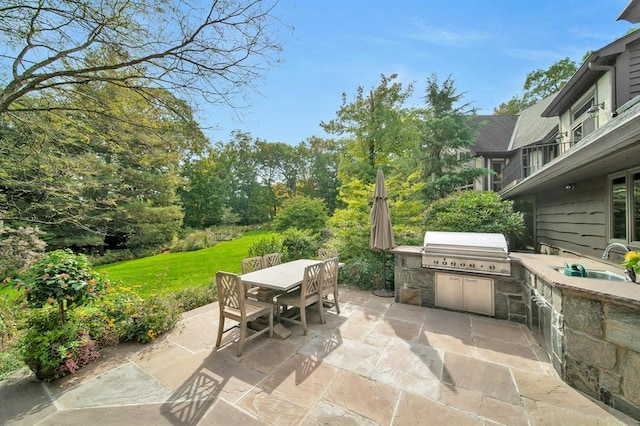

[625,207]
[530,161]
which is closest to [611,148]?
[625,207]

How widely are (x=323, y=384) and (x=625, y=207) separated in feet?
17.4

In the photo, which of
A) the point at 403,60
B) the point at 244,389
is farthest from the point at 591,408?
the point at 403,60

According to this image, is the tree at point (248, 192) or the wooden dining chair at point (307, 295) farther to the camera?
the tree at point (248, 192)

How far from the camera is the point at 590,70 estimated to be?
547 cm

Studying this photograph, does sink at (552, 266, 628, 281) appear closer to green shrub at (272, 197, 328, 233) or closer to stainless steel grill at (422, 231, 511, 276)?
stainless steel grill at (422, 231, 511, 276)

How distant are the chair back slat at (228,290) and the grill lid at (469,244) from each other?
324 centimetres

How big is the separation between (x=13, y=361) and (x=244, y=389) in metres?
3.04

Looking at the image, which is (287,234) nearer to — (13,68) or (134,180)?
(13,68)

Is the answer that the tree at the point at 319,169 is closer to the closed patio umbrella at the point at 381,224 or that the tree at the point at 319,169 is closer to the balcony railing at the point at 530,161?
the balcony railing at the point at 530,161

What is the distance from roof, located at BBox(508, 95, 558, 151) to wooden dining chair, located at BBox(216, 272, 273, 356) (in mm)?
11416

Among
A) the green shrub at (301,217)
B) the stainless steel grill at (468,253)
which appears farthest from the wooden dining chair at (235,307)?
the green shrub at (301,217)

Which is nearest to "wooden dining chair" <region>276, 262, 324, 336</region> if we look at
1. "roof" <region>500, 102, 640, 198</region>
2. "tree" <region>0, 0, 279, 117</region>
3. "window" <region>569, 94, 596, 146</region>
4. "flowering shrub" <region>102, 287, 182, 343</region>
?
"flowering shrub" <region>102, 287, 182, 343</region>

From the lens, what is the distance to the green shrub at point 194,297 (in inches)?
186

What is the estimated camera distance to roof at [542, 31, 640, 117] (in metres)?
4.97
